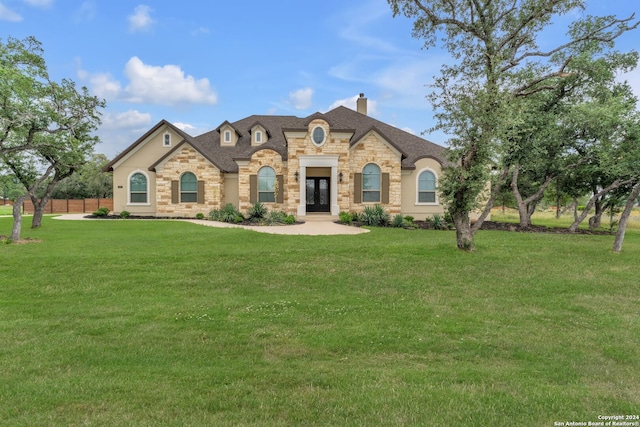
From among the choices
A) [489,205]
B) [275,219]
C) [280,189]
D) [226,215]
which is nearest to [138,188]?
[226,215]

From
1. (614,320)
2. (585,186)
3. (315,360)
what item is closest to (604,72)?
(585,186)

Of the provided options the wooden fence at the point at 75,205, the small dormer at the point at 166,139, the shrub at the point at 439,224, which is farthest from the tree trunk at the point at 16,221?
the wooden fence at the point at 75,205

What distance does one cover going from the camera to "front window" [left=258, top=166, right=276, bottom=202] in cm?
2098

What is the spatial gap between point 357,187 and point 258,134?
8057 mm

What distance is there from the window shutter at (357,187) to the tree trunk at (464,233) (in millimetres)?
9823

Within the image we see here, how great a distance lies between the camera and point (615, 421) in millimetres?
3205

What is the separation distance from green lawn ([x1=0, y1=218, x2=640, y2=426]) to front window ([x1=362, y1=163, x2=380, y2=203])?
1068 centimetres

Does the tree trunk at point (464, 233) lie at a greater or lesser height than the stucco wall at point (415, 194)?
lesser

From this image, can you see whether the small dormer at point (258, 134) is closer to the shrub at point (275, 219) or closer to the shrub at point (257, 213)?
the shrub at point (257, 213)

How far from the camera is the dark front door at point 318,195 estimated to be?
71.5 ft

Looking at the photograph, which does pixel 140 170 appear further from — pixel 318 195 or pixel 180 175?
pixel 318 195

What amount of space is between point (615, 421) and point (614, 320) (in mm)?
3498

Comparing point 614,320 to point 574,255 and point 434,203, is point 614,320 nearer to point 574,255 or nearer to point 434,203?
point 574,255

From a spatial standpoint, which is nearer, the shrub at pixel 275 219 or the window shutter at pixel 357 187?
the shrub at pixel 275 219
